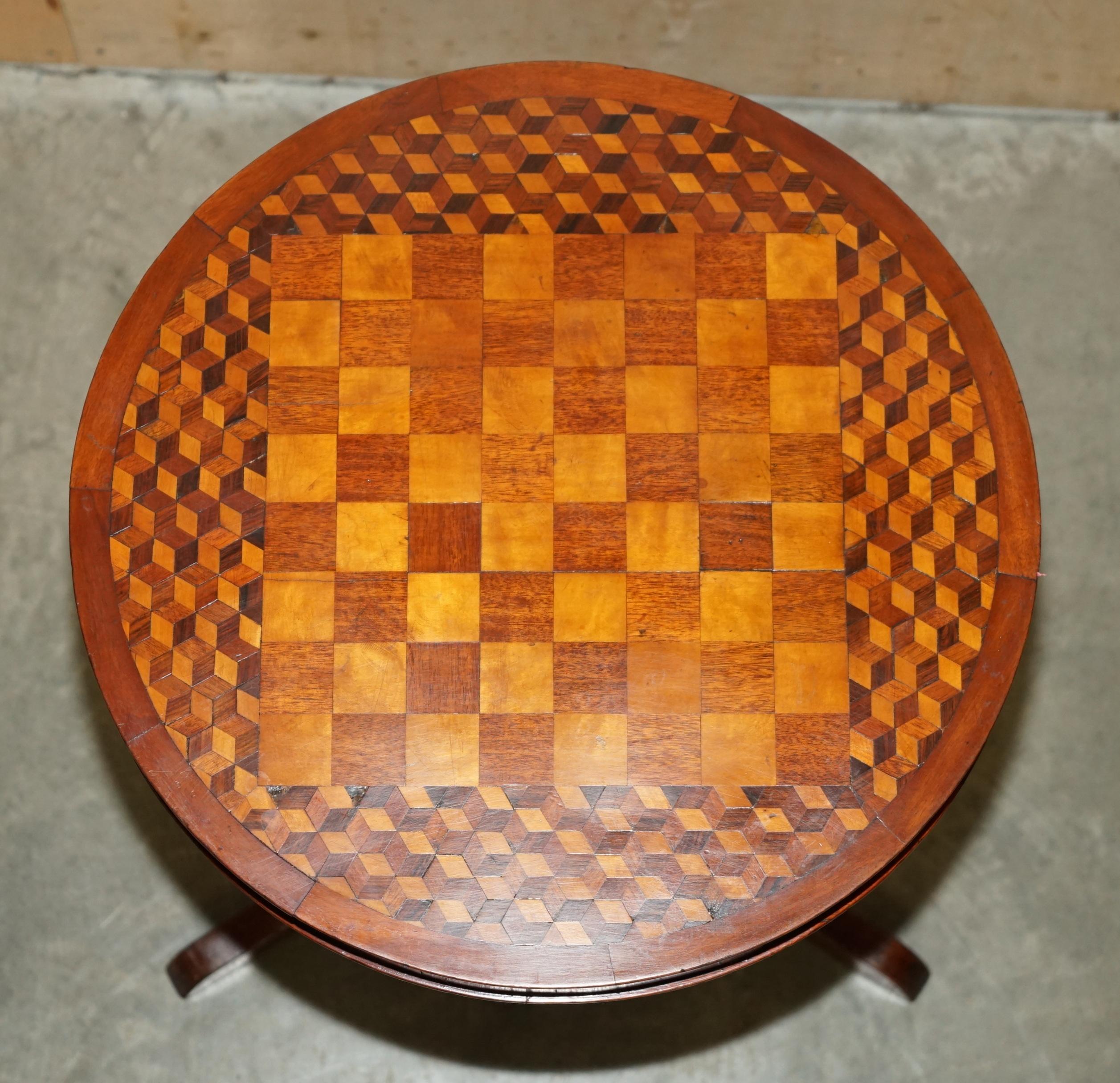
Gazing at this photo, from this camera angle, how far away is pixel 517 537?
1.98 m

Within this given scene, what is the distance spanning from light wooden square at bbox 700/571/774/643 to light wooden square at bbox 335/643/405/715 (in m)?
0.49

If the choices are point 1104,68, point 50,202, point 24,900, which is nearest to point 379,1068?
point 24,900

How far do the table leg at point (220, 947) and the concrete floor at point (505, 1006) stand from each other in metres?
0.09

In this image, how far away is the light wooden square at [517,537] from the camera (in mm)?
1965

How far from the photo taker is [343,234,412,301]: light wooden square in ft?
6.72

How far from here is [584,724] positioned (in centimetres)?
192

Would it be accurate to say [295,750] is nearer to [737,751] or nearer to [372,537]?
[372,537]

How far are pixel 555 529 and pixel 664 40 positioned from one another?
1.59 meters

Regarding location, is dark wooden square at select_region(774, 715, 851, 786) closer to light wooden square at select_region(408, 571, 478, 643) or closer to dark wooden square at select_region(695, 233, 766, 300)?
light wooden square at select_region(408, 571, 478, 643)

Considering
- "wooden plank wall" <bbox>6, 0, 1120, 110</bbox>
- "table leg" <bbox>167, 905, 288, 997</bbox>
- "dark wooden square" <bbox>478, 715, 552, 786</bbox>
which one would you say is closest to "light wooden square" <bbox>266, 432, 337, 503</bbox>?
"dark wooden square" <bbox>478, 715, 552, 786</bbox>

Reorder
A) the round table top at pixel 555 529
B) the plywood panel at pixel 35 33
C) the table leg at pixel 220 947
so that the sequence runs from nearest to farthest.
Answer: the round table top at pixel 555 529, the table leg at pixel 220 947, the plywood panel at pixel 35 33

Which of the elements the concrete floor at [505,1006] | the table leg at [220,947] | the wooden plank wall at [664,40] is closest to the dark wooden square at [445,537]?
the table leg at [220,947]

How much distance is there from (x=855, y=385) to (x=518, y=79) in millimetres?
802

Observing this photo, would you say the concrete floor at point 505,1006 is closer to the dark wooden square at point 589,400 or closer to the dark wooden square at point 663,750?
the dark wooden square at point 663,750
